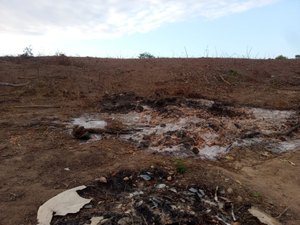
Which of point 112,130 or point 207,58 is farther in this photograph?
point 207,58

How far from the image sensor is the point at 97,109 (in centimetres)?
766

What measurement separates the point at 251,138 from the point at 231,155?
31.3 inches

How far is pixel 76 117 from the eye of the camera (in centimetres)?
709

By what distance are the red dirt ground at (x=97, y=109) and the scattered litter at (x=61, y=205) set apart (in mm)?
125

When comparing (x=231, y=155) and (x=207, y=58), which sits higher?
(x=207, y=58)

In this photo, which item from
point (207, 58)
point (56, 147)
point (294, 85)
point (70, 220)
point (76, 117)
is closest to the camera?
point (70, 220)

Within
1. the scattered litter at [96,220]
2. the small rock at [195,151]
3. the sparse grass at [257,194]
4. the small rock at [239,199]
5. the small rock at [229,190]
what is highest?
the small rock at [195,151]

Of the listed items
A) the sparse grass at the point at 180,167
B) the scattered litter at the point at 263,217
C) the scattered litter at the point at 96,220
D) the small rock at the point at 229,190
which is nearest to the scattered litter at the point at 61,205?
the scattered litter at the point at 96,220

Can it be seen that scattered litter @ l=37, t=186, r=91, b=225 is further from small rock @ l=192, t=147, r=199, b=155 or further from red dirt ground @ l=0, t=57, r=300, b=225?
small rock @ l=192, t=147, r=199, b=155

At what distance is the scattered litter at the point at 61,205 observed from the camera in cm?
383

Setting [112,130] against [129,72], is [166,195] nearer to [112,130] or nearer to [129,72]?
[112,130]

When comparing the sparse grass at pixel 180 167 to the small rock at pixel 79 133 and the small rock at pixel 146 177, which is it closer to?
the small rock at pixel 146 177

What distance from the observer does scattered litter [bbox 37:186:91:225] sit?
383 cm

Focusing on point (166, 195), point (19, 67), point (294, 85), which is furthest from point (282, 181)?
point (19, 67)
